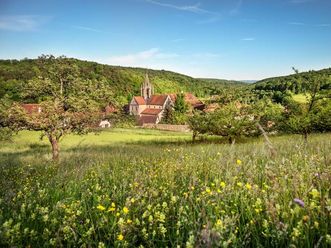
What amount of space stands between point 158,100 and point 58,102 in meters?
122

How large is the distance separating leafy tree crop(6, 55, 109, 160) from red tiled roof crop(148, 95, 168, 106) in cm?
11826

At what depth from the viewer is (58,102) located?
1583cm

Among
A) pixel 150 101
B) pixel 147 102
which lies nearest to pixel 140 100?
pixel 147 102

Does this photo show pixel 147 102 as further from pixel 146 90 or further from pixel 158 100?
pixel 146 90

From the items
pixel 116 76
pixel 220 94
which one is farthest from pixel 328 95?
pixel 116 76

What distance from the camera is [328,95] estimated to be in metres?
19.2

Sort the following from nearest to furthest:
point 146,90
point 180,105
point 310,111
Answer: point 310,111
point 180,105
point 146,90

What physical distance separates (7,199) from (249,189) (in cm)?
275

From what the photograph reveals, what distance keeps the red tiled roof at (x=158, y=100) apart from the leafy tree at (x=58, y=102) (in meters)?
118

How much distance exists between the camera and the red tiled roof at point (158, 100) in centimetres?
13534

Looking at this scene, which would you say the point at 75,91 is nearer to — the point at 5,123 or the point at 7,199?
the point at 5,123

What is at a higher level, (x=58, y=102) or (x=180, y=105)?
(x=58, y=102)

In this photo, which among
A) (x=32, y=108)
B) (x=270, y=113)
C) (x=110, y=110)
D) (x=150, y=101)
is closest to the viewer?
(x=32, y=108)

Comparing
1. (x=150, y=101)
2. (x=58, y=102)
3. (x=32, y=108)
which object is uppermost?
(x=58, y=102)
